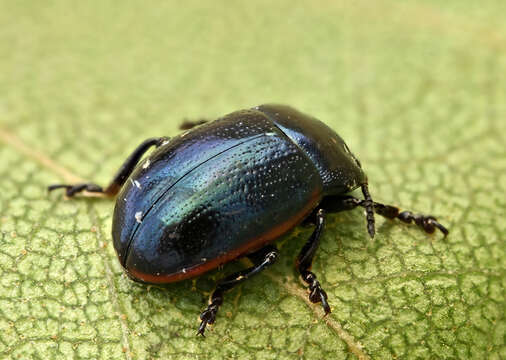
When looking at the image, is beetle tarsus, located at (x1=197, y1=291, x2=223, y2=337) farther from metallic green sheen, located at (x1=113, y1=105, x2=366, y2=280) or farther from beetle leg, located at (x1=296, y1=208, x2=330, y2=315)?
beetle leg, located at (x1=296, y1=208, x2=330, y2=315)

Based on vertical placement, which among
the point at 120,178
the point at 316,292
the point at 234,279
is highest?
the point at 120,178

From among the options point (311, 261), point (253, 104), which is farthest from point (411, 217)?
point (253, 104)

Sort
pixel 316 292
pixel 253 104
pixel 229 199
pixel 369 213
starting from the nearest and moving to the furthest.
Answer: pixel 229 199, pixel 316 292, pixel 369 213, pixel 253 104

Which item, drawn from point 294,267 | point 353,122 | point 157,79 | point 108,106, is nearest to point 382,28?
point 353,122

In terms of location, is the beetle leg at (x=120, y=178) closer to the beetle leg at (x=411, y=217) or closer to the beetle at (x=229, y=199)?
the beetle at (x=229, y=199)

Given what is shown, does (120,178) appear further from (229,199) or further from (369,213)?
(369,213)

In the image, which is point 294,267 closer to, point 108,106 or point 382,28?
point 108,106
